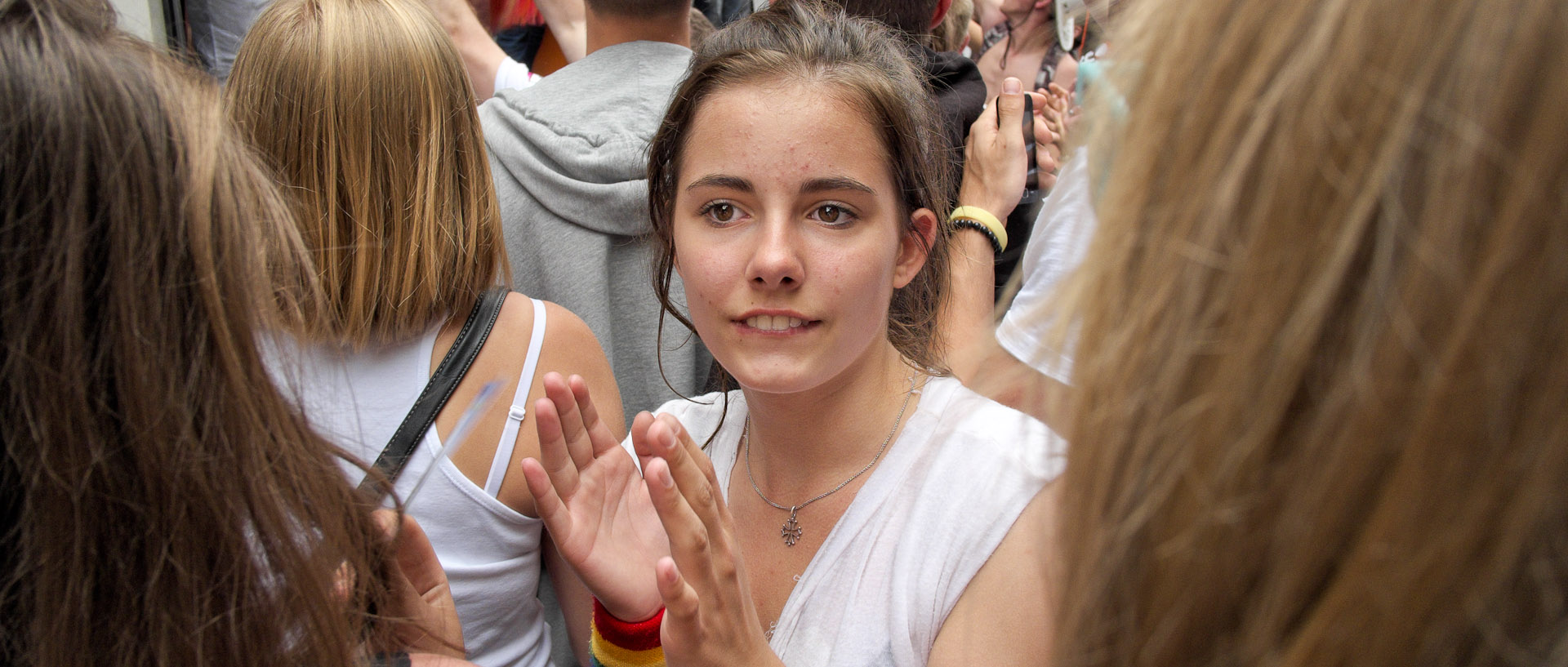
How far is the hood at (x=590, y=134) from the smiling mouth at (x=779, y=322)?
29.1 inches

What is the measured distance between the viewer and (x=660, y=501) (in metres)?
1.07

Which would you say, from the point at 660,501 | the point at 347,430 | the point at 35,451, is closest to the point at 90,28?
the point at 35,451

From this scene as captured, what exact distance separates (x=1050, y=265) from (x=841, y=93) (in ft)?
1.65

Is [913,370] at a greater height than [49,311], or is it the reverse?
[49,311]

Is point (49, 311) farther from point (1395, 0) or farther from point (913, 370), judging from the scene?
point (913, 370)

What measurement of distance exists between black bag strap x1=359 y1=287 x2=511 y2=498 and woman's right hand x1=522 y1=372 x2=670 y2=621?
0.78ft

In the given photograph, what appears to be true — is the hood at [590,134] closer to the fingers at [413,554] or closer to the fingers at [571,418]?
the fingers at [571,418]

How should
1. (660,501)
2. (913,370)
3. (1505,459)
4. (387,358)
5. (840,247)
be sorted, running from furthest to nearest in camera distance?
(913,370) → (387,358) → (840,247) → (660,501) → (1505,459)

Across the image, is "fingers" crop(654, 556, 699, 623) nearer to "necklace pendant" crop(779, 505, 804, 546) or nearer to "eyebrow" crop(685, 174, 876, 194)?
"necklace pendant" crop(779, 505, 804, 546)

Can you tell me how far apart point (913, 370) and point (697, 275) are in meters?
0.45

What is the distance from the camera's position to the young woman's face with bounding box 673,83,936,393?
147 centimetres

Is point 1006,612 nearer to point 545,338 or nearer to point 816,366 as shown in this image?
point 816,366

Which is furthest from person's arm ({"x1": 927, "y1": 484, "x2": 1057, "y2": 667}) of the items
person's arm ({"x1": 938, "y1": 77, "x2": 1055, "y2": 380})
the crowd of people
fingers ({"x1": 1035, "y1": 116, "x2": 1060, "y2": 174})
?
fingers ({"x1": 1035, "y1": 116, "x2": 1060, "y2": 174})

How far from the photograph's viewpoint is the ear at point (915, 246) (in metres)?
1.65
